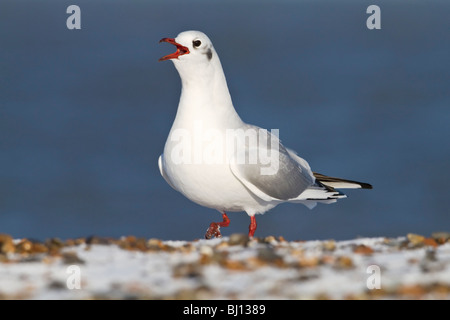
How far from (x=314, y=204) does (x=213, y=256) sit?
349 centimetres

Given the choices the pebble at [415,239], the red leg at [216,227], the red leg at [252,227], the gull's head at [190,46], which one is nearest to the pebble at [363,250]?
the pebble at [415,239]

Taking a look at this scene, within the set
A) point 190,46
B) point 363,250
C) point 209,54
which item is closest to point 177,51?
point 190,46

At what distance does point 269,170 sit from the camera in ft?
28.0

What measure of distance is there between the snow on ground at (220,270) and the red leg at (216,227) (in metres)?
1.66

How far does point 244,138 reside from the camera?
27.5 ft

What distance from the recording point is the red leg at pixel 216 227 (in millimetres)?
8617

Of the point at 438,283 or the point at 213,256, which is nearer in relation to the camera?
the point at 438,283

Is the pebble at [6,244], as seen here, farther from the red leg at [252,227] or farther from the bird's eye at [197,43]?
the bird's eye at [197,43]

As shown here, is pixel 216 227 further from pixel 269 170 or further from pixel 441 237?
pixel 441 237

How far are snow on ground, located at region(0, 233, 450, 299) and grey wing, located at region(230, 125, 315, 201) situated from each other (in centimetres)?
129

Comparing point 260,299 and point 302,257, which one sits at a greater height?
point 302,257

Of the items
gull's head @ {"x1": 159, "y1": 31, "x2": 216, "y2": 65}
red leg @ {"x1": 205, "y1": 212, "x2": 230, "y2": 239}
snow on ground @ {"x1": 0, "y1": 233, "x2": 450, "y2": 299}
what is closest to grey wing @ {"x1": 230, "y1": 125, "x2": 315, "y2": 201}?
red leg @ {"x1": 205, "y1": 212, "x2": 230, "y2": 239}

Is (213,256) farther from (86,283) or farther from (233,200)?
(233,200)
